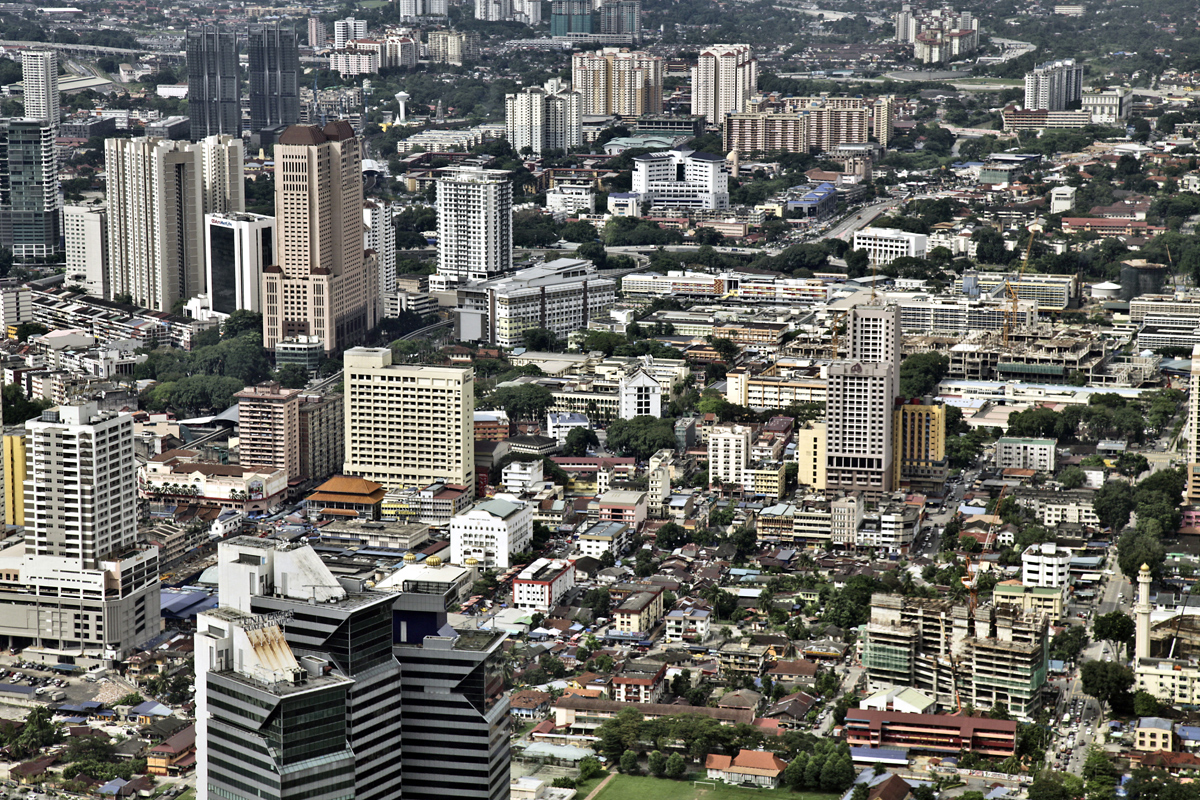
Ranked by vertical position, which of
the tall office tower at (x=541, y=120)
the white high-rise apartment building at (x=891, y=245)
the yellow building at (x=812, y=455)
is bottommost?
the yellow building at (x=812, y=455)

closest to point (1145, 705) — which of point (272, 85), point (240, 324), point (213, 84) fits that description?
point (240, 324)

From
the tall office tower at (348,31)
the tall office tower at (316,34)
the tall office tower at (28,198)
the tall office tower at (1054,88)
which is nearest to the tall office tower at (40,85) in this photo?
the tall office tower at (28,198)

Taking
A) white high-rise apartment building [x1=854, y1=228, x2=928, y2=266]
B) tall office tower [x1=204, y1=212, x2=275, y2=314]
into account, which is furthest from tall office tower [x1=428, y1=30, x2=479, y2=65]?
tall office tower [x1=204, y1=212, x2=275, y2=314]

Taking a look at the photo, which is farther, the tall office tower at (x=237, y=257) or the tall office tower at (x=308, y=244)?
the tall office tower at (x=237, y=257)

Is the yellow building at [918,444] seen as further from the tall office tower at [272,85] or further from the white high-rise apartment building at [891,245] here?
the tall office tower at [272,85]

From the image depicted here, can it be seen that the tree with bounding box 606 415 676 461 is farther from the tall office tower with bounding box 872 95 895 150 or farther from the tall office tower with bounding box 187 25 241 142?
the tall office tower with bounding box 872 95 895 150

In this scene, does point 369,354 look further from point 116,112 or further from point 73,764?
point 116,112

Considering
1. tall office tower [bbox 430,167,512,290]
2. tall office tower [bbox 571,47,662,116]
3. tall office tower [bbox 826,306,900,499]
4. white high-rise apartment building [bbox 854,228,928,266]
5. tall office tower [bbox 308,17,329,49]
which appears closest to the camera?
tall office tower [bbox 826,306,900,499]
